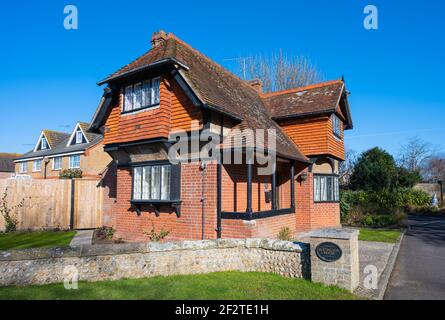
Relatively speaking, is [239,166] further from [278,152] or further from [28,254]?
[28,254]

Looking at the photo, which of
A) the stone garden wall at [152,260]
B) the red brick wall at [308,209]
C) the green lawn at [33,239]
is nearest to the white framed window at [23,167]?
the green lawn at [33,239]

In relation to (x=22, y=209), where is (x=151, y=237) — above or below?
below

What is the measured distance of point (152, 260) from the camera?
23.2 ft

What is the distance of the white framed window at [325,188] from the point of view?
48.5 feet

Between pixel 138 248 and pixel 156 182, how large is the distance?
4491 mm

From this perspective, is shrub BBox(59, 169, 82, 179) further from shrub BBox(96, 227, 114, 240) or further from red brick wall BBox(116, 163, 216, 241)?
red brick wall BBox(116, 163, 216, 241)

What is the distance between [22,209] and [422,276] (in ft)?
47.8

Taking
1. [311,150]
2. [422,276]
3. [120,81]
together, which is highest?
[120,81]

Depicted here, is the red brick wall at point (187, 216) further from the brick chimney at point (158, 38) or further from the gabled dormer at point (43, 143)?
the gabled dormer at point (43, 143)

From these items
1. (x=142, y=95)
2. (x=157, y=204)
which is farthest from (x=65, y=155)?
(x=157, y=204)

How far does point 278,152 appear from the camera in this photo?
438 inches

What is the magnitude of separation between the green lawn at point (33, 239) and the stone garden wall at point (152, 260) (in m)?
3.45

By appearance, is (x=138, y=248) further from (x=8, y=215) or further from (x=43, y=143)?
(x=43, y=143)
